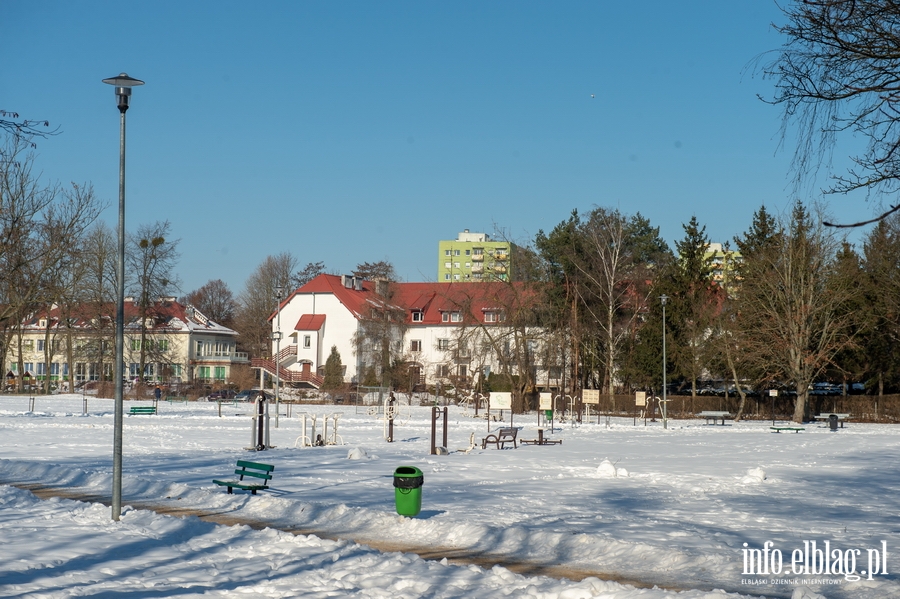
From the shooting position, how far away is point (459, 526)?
13.9 m

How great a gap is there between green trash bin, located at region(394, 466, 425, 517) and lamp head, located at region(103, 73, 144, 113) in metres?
7.28

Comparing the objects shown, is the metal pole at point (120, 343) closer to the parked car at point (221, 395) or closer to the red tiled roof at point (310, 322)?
the parked car at point (221, 395)

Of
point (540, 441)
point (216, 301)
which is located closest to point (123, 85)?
point (540, 441)

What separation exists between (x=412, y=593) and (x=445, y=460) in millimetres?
17108

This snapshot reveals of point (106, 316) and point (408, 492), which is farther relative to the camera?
point (106, 316)

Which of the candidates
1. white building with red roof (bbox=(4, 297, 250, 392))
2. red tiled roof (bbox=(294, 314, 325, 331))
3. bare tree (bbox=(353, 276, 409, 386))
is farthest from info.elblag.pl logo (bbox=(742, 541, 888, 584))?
red tiled roof (bbox=(294, 314, 325, 331))

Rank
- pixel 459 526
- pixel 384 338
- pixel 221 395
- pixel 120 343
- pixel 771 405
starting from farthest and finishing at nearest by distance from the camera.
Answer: pixel 384 338
pixel 221 395
pixel 771 405
pixel 120 343
pixel 459 526

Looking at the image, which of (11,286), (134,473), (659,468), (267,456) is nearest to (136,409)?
(11,286)

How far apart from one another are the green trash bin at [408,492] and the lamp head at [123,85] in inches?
287

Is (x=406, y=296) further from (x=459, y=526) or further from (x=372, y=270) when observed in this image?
(x=459, y=526)

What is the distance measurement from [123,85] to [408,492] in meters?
7.74

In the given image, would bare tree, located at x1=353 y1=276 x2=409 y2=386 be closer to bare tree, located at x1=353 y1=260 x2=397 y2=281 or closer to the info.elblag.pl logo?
bare tree, located at x1=353 y1=260 x2=397 y2=281

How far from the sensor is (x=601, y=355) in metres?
71.3

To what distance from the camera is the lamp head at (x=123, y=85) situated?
14.9m
